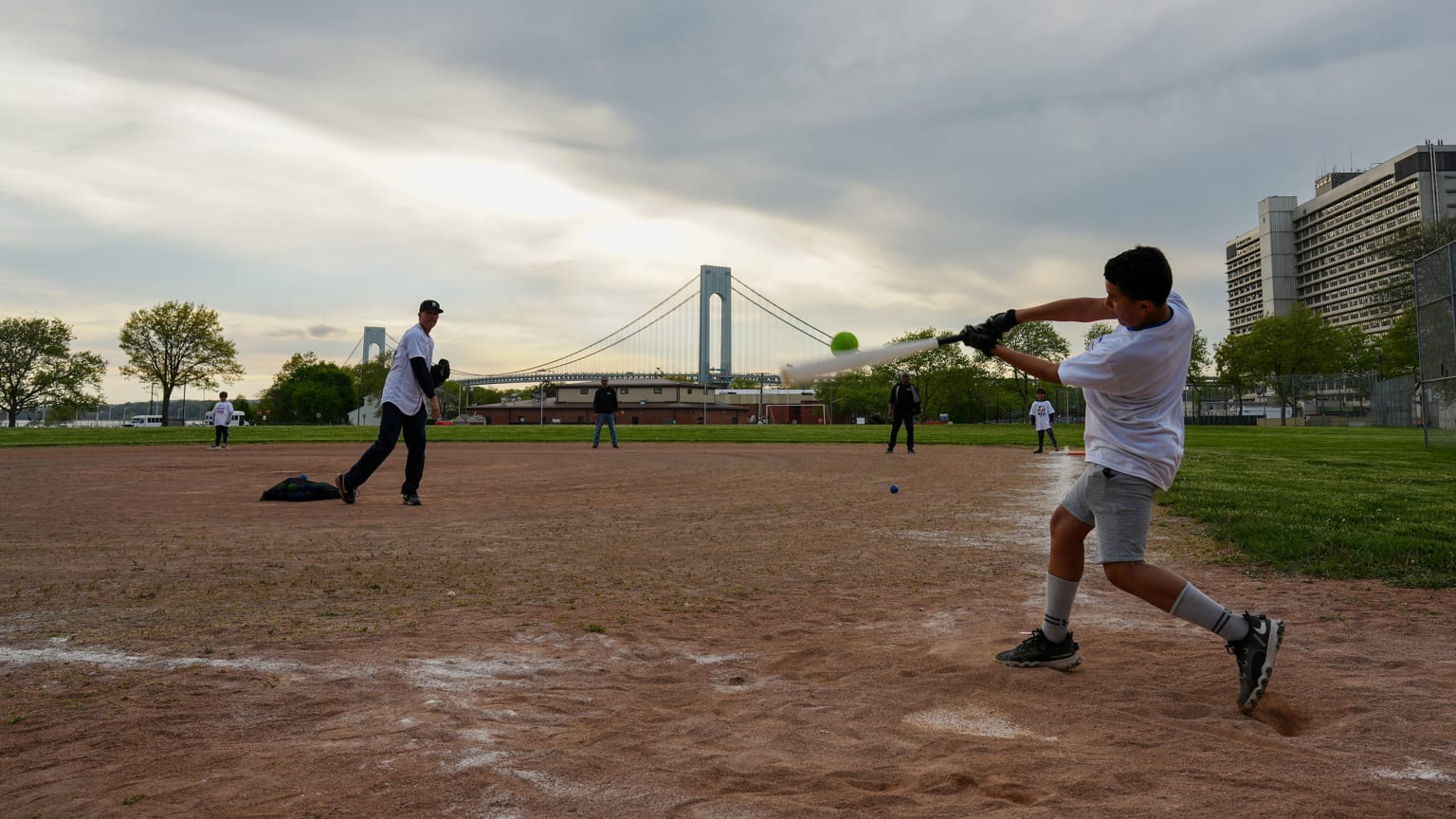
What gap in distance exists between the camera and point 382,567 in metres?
5.95

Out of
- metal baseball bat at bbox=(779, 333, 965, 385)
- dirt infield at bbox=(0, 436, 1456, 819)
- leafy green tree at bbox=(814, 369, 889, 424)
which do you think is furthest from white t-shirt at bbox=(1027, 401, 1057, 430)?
leafy green tree at bbox=(814, 369, 889, 424)

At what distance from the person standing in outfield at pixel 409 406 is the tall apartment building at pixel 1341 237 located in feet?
315

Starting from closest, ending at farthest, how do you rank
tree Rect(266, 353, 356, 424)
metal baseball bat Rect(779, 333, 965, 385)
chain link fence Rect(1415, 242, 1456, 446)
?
metal baseball bat Rect(779, 333, 965, 385)
chain link fence Rect(1415, 242, 1456, 446)
tree Rect(266, 353, 356, 424)

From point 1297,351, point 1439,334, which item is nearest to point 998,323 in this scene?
point 1439,334

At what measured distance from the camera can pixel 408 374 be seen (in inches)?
390

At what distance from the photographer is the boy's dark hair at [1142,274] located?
3512mm

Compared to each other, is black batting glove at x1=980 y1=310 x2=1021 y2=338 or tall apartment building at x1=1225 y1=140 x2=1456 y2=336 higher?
tall apartment building at x1=1225 y1=140 x2=1456 y2=336

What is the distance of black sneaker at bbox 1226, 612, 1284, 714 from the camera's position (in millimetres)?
3316

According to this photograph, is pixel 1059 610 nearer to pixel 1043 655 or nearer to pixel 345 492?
pixel 1043 655

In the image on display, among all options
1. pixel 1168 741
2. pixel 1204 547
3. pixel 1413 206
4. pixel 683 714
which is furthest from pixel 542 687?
pixel 1413 206

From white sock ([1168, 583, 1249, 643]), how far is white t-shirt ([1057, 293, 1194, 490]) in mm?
481

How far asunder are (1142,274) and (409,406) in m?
8.28

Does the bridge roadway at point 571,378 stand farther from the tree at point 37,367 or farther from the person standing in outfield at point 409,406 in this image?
the person standing in outfield at point 409,406

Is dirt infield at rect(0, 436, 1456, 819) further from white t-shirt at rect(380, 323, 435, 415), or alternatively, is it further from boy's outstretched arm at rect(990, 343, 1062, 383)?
A: white t-shirt at rect(380, 323, 435, 415)
